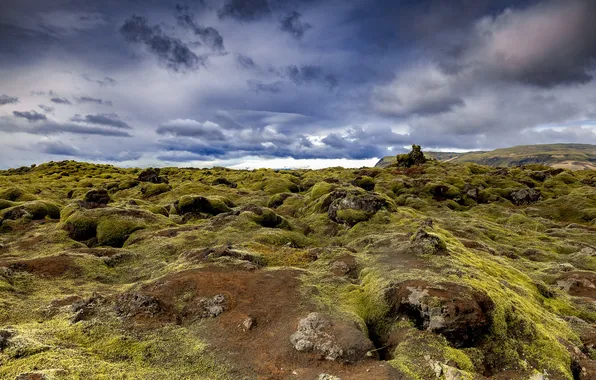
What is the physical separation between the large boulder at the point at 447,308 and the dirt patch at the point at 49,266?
2219 centimetres

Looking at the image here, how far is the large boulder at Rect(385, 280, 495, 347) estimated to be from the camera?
15617 mm

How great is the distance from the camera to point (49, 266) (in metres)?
24.2

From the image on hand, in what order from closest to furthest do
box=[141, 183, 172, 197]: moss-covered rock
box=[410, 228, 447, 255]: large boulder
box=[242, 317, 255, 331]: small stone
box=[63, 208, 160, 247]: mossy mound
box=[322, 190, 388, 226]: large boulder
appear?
box=[242, 317, 255, 331]: small stone < box=[410, 228, 447, 255]: large boulder < box=[63, 208, 160, 247]: mossy mound < box=[322, 190, 388, 226]: large boulder < box=[141, 183, 172, 197]: moss-covered rock

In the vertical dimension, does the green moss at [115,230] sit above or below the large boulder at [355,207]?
below

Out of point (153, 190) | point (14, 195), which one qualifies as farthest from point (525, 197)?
point (14, 195)

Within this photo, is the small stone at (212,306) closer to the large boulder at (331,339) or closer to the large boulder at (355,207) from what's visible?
the large boulder at (331,339)

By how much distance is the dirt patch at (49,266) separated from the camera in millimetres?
23034

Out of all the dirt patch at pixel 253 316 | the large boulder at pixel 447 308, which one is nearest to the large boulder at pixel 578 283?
the large boulder at pixel 447 308

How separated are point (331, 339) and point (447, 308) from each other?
589cm

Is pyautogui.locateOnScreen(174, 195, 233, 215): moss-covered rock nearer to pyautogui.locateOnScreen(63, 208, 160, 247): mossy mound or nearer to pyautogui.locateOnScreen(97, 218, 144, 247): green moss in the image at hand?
pyautogui.locateOnScreen(63, 208, 160, 247): mossy mound

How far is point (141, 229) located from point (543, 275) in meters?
40.6

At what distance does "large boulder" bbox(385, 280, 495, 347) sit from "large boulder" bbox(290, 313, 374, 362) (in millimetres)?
3115

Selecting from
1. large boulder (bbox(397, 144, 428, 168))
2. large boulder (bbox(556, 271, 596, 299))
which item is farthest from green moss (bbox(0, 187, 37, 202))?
large boulder (bbox(397, 144, 428, 168))

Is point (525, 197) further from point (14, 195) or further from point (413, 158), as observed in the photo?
point (14, 195)
